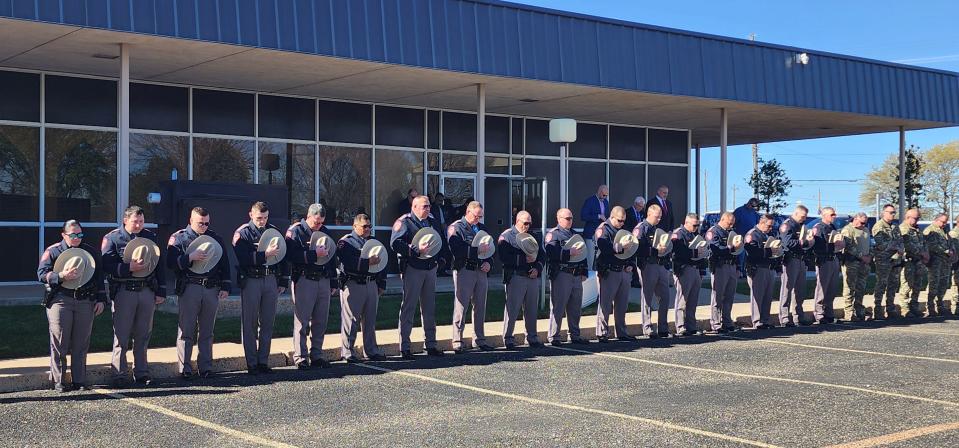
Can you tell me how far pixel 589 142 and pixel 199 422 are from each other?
18.8 m

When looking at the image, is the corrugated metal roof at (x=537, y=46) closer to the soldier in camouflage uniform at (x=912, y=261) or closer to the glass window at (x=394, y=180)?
the soldier in camouflage uniform at (x=912, y=261)

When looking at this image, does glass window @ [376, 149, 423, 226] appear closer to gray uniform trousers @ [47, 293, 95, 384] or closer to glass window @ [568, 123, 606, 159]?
glass window @ [568, 123, 606, 159]

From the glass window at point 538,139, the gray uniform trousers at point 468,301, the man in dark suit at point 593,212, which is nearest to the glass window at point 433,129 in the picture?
the glass window at point 538,139

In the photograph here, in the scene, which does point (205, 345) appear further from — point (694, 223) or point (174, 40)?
point (694, 223)

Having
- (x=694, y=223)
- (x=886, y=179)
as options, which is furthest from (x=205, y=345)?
(x=886, y=179)

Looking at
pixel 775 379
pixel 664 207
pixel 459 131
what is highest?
pixel 459 131

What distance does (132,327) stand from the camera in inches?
414

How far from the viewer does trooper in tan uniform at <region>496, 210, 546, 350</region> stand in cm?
1363

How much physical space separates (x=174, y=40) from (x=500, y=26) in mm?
5864

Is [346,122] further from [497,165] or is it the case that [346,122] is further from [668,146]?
[668,146]

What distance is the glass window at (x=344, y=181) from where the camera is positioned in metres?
21.9

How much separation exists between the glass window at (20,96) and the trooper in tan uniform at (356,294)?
8869 millimetres

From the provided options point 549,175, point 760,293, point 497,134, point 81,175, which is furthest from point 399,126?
point 760,293

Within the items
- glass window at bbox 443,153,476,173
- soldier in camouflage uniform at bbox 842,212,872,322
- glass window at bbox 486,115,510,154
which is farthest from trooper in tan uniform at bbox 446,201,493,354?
glass window at bbox 486,115,510,154
